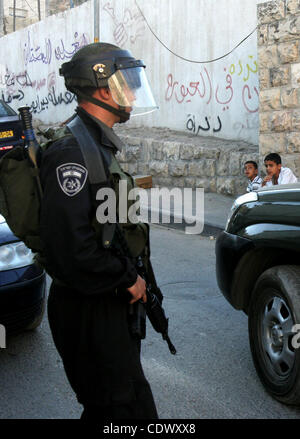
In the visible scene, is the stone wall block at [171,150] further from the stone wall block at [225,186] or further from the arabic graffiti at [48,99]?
the arabic graffiti at [48,99]

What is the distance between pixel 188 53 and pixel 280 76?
3.21 metres

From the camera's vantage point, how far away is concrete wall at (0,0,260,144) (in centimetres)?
1002

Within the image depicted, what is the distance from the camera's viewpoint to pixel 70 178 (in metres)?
1.99

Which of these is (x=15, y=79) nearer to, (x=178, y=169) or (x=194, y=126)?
(x=194, y=126)

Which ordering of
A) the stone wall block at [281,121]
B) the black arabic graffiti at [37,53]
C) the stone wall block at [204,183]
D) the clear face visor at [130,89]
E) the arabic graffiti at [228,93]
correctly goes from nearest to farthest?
1. the clear face visor at [130,89]
2. the stone wall block at [281,121]
3. the arabic graffiti at [228,93]
4. the stone wall block at [204,183]
5. the black arabic graffiti at [37,53]

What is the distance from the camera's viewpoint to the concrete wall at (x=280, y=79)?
814cm

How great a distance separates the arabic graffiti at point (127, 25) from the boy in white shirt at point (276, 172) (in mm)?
5872

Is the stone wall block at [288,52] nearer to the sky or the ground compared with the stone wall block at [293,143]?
nearer to the sky

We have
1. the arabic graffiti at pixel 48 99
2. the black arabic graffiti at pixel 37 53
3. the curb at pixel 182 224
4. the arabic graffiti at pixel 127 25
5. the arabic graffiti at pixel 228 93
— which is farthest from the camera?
the black arabic graffiti at pixel 37 53

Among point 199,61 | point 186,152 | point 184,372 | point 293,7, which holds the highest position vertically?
point 293,7

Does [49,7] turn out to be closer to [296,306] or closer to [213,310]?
[213,310]

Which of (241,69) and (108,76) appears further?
(241,69)

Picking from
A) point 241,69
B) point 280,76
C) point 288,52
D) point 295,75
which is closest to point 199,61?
point 241,69

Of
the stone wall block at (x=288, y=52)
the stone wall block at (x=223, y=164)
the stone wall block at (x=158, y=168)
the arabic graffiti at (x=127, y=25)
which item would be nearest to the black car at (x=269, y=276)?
the stone wall block at (x=288, y=52)
